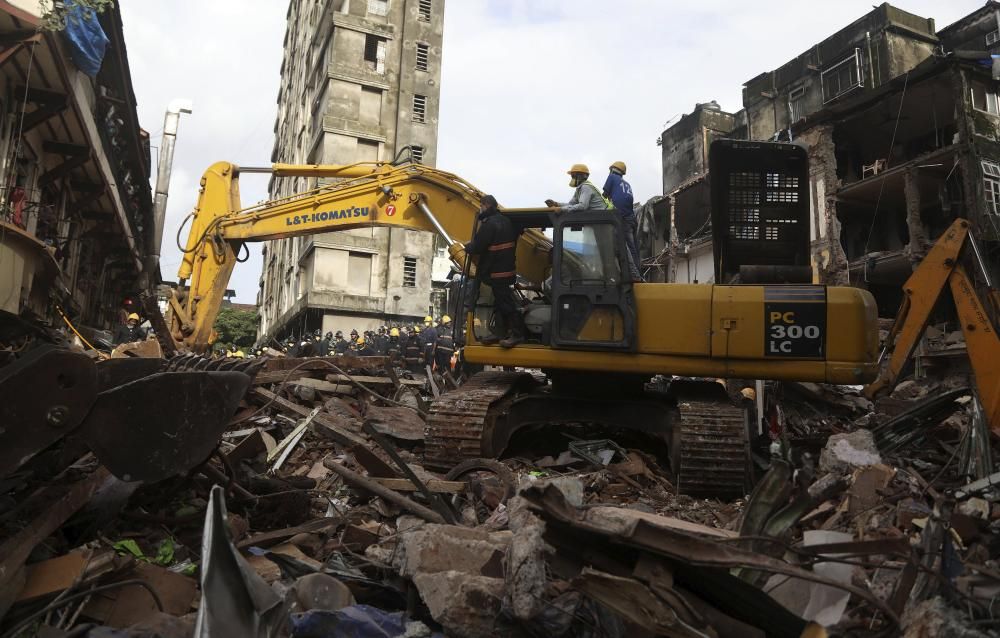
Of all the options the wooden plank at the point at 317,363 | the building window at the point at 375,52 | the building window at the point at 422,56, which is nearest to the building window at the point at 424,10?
the building window at the point at 422,56

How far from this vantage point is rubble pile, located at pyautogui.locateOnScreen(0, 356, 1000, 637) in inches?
107

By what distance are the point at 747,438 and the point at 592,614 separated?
13.2 ft

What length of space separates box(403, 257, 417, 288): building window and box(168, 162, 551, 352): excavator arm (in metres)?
25.2

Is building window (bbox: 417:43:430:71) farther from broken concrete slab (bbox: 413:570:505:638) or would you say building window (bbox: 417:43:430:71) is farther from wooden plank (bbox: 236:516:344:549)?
broken concrete slab (bbox: 413:570:505:638)

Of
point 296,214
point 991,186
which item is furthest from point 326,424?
point 991,186

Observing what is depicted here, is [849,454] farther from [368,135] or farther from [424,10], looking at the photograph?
[424,10]

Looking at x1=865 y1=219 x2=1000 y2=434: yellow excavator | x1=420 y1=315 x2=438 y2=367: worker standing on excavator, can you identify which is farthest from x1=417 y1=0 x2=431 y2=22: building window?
x1=865 y1=219 x2=1000 y2=434: yellow excavator

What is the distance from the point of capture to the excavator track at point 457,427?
6.86 metres

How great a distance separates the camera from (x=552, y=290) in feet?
23.4

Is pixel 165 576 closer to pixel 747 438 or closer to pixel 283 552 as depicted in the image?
pixel 283 552

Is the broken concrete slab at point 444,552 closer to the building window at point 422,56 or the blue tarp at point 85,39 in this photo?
the blue tarp at point 85,39

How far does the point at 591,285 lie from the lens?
7.06 meters

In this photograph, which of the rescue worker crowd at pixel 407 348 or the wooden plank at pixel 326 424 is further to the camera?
the rescue worker crowd at pixel 407 348

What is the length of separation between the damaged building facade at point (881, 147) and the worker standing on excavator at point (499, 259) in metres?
19.0
